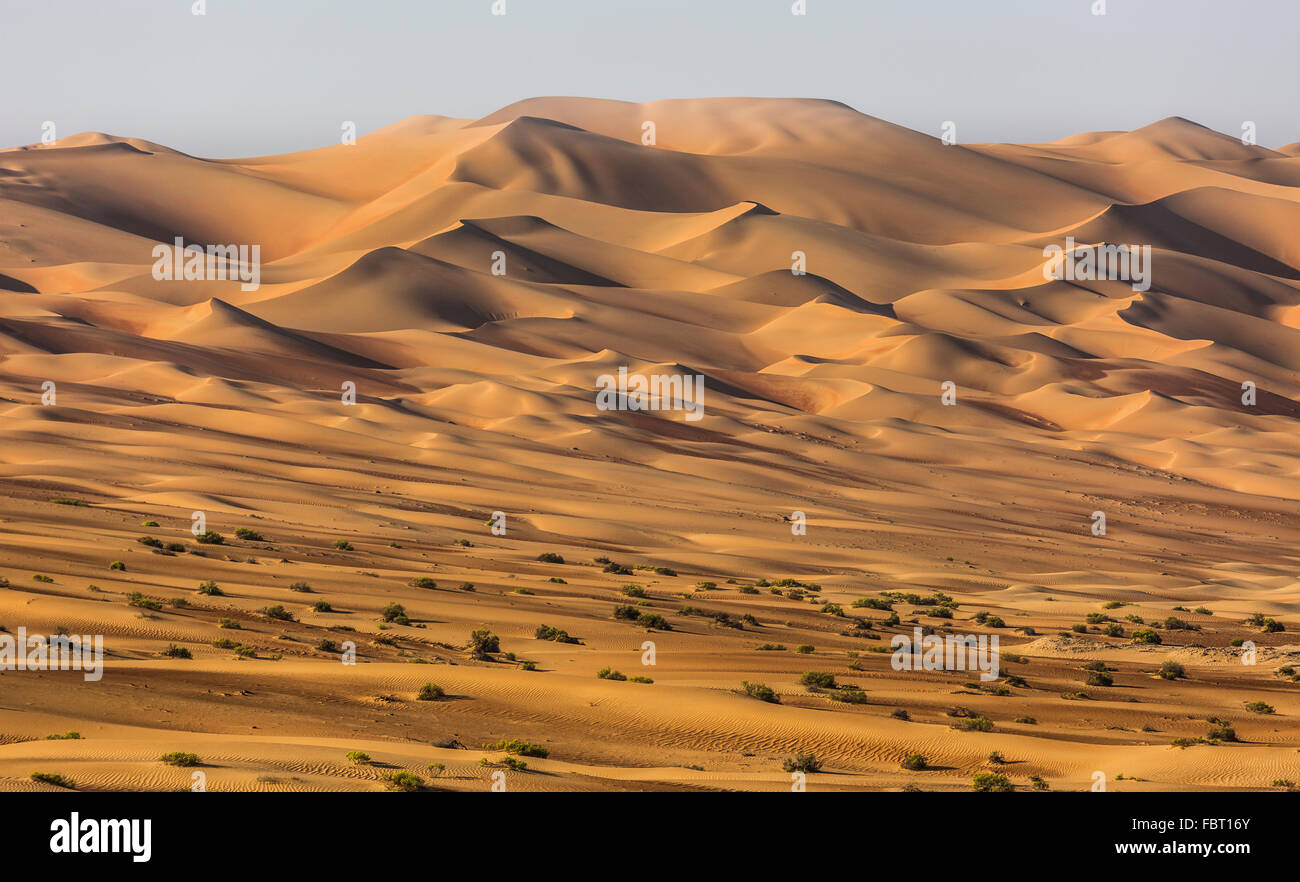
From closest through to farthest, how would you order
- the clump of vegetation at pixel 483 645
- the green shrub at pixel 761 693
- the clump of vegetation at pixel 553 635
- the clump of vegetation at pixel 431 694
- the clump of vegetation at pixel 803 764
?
the clump of vegetation at pixel 803 764
the clump of vegetation at pixel 431 694
the green shrub at pixel 761 693
the clump of vegetation at pixel 483 645
the clump of vegetation at pixel 553 635

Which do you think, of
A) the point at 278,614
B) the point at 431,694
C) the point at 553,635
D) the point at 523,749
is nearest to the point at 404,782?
the point at 523,749

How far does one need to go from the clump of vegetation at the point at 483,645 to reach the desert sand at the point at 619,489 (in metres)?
0.16

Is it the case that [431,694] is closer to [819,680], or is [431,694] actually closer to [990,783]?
[819,680]

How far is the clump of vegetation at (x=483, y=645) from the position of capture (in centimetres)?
1998

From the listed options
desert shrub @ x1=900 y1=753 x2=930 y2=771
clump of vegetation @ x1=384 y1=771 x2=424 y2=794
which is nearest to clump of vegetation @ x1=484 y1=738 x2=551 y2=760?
clump of vegetation @ x1=384 y1=771 x2=424 y2=794

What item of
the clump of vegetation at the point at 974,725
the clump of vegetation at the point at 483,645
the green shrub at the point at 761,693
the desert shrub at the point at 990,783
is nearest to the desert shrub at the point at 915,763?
the desert shrub at the point at 990,783

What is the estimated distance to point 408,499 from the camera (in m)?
40.4

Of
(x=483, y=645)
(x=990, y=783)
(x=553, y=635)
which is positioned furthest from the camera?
(x=553, y=635)

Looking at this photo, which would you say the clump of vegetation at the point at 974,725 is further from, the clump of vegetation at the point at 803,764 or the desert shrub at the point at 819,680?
the clump of vegetation at the point at 803,764

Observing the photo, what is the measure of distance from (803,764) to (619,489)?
108ft

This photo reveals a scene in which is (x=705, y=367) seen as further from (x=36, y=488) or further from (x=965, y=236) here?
(x=965, y=236)

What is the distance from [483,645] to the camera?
66.0 feet

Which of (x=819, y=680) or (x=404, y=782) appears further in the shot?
(x=819, y=680)
